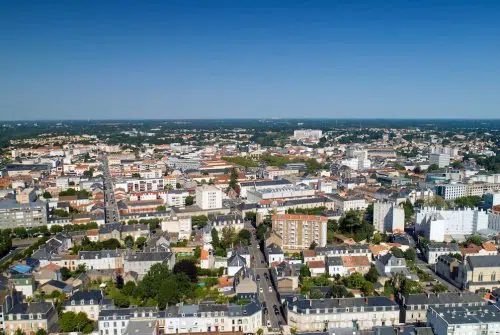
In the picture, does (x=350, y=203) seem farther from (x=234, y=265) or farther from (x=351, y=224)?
(x=234, y=265)

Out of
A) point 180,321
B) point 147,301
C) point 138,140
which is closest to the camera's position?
point 180,321

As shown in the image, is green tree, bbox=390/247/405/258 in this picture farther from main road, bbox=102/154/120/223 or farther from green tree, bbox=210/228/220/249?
main road, bbox=102/154/120/223

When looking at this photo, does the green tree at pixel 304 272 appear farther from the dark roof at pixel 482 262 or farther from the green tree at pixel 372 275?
the dark roof at pixel 482 262

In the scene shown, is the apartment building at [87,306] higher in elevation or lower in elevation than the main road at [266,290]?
higher

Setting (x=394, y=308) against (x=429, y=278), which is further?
(x=429, y=278)

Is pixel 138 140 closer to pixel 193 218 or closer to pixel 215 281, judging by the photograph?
pixel 193 218

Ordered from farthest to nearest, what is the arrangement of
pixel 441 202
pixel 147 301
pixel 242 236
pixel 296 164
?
pixel 296 164 → pixel 441 202 → pixel 242 236 → pixel 147 301

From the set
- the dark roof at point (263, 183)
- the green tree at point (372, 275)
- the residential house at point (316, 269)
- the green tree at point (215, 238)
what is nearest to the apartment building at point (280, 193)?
the dark roof at point (263, 183)

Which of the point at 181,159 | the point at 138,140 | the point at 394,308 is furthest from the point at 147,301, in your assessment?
the point at 138,140
